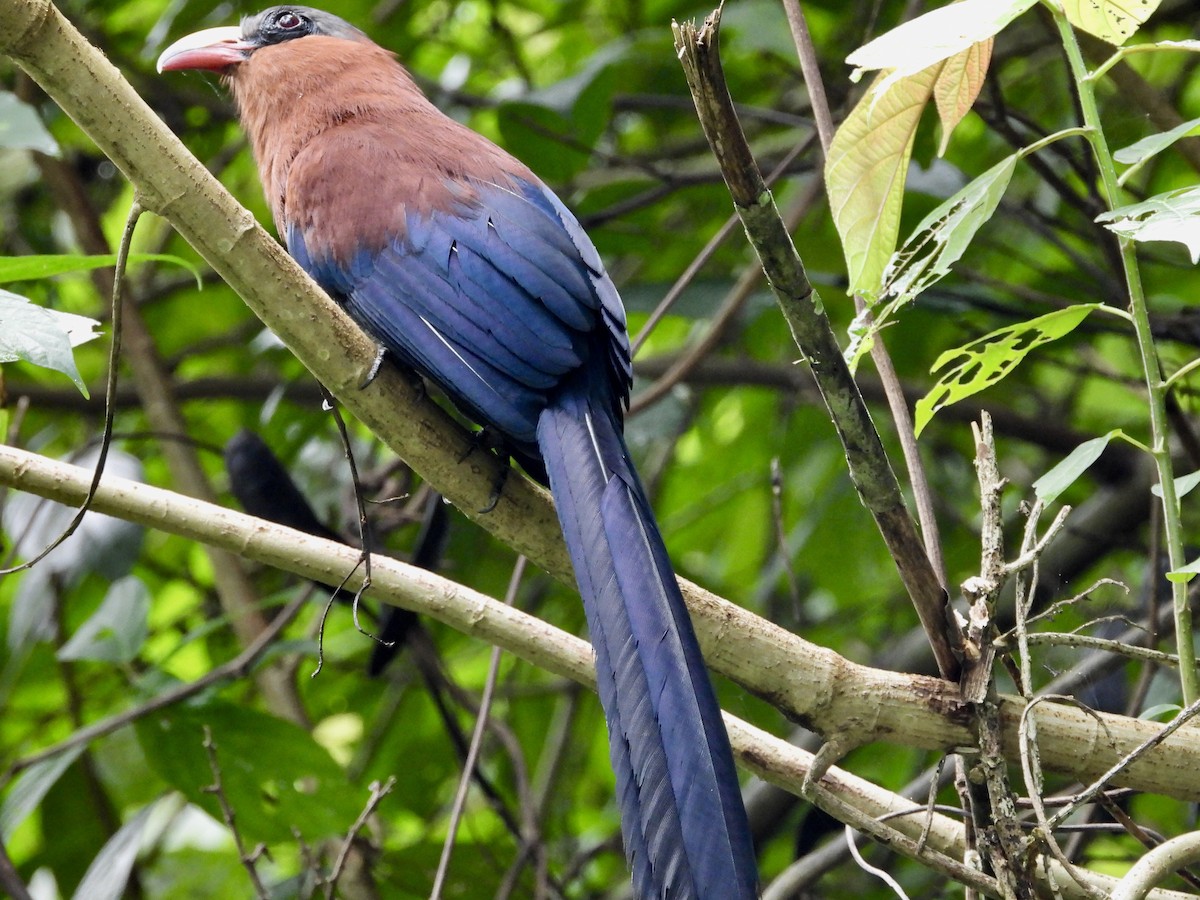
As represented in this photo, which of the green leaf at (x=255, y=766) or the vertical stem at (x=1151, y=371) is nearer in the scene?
the vertical stem at (x=1151, y=371)

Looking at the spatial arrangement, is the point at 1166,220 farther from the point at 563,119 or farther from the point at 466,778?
the point at 563,119

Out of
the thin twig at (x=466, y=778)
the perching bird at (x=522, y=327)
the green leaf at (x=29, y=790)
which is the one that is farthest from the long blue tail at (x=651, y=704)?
the green leaf at (x=29, y=790)

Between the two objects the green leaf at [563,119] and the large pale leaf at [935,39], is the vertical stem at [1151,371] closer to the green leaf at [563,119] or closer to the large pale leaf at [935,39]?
the large pale leaf at [935,39]

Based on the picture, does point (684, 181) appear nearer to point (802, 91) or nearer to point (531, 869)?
point (802, 91)

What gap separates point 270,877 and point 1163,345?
3.45 m

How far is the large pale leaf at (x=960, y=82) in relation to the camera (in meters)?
1.87

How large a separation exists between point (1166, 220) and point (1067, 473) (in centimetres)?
35

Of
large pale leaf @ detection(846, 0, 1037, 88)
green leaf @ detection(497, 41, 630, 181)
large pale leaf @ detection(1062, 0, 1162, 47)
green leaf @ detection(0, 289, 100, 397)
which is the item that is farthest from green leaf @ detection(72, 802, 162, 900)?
large pale leaf @ detection(1062, 0, 1162, 47)

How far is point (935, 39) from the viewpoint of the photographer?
4.77 ft

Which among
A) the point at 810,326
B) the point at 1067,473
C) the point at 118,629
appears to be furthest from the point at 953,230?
the point at 118,629

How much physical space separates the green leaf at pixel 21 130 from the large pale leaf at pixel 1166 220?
6.35ft

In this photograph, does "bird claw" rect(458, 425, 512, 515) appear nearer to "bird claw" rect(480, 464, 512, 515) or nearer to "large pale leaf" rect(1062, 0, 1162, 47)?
"bird claw" rect(480, 464, 512, 515)

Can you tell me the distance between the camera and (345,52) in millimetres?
3121

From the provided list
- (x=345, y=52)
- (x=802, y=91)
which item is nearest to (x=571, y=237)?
(x=345, y=52)
